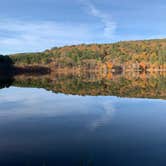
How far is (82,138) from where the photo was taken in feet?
65.7

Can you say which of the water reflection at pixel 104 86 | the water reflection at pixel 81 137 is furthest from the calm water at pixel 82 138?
the water reflection at pixel 104 86

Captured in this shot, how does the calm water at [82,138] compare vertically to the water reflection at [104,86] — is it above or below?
below

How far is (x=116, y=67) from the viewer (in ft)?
651

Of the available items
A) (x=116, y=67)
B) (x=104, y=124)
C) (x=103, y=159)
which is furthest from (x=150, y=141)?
(x=116, y=67)

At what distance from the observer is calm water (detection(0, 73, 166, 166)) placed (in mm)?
15796

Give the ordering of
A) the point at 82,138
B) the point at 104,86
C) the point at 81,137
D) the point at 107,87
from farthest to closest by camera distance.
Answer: the point at 104,86, the point at 107,87, the point at 81,137, the point at 82,138

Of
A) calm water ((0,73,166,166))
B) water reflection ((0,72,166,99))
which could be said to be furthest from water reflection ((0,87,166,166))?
water reflection ((0,72,166,99))

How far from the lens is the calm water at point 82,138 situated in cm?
1580

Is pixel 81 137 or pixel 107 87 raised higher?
pixel 107 87

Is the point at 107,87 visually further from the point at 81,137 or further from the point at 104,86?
the point at 81,137

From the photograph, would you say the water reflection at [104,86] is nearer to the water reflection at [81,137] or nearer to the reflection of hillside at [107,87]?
the reflection of hillside at [107,87]

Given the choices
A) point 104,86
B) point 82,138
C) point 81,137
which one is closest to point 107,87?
point 104,86

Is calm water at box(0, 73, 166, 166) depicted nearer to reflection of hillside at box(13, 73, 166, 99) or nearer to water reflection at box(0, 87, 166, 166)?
water reflection at box(0, 87, 166, 166)

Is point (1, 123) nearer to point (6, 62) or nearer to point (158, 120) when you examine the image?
point (158, 120)
